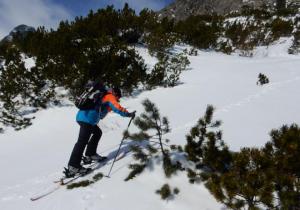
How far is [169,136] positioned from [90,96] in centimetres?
144

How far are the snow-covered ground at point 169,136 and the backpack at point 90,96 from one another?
99 centimetres

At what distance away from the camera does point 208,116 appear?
9.43 ft

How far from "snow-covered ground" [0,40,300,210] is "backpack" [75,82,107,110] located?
99cm

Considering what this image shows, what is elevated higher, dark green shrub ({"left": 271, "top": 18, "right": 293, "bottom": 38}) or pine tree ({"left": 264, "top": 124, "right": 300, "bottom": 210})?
dark green shrub ({"left": 271, "top": 18, "right": 293, "bottom": 38})

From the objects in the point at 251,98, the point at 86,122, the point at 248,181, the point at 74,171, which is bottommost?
the point at 74,171

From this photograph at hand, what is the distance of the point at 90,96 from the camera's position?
4113 millimetres

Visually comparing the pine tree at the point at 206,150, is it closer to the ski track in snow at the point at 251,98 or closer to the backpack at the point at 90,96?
the backpack at the point at 90,96

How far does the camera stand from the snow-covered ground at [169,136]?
323 cm

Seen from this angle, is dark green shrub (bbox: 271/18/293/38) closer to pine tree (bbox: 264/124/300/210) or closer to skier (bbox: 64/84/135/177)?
skier (bbox: 64/84/135/177)

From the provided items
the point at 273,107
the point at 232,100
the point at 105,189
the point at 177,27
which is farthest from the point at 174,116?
the point at 177,27

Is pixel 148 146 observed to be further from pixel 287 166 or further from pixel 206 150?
pixel 287 166

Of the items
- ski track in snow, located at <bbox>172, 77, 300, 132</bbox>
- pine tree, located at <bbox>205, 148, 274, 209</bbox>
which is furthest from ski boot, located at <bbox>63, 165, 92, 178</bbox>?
pine tree, located at <bbox>205, 148, 274, 209</bbox>

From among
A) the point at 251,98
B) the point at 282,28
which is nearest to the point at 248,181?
the point at 251,98

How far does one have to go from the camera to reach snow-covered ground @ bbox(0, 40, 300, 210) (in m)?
3.23
